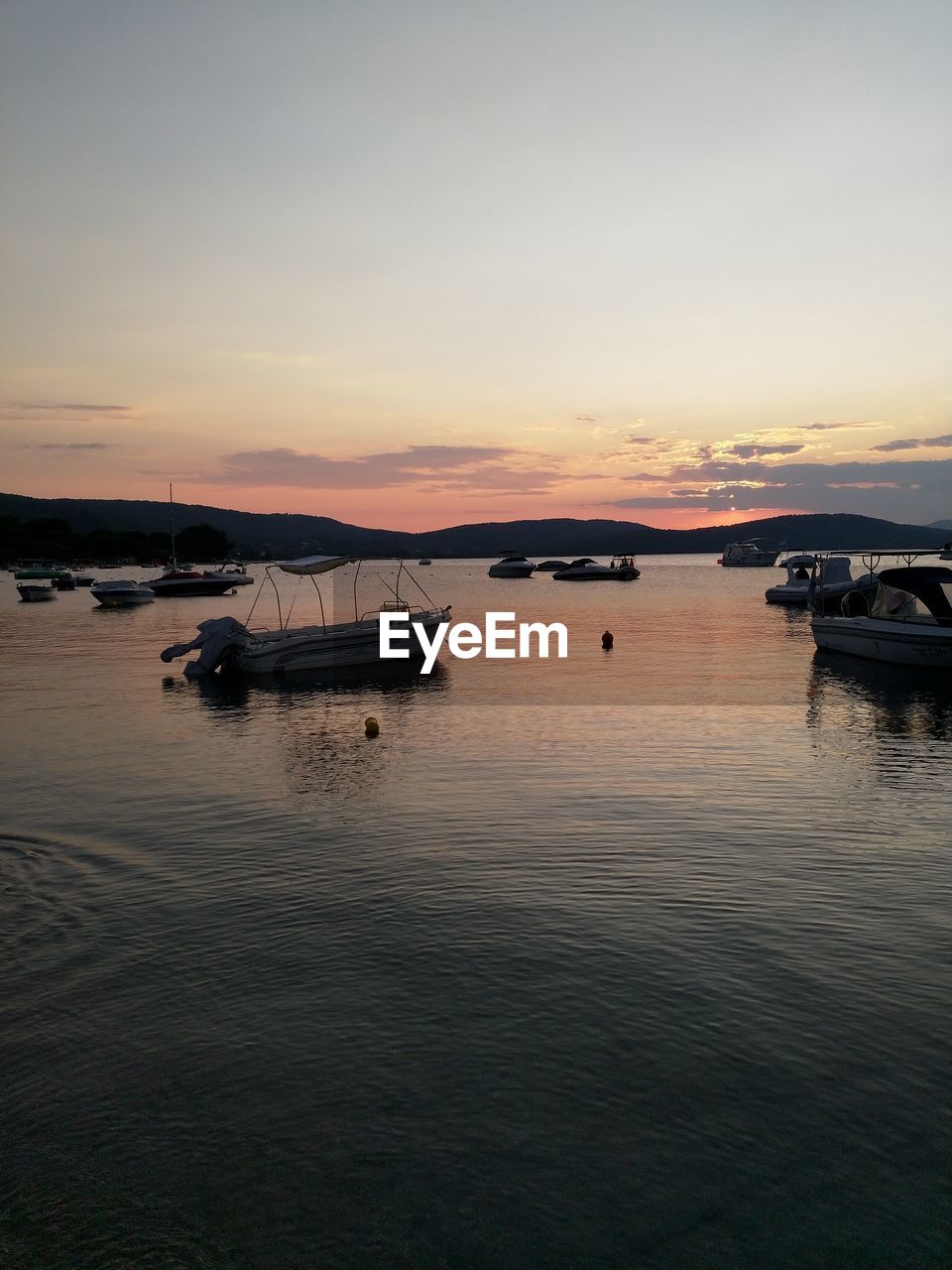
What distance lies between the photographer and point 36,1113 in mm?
8781

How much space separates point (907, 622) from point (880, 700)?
316 inches

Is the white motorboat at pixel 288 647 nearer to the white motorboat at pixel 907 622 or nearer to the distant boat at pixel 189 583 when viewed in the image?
the white motorboat at pixel 907 622

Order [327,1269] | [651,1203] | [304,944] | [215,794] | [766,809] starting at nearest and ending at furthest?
[327,1269]
[651,1203]
[304,944]
[766,809]
[215,794]

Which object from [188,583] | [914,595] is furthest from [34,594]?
[914,595]

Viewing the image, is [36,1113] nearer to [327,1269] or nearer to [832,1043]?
[327,1269]

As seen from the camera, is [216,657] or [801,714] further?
[216,657]

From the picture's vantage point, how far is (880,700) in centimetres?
3472

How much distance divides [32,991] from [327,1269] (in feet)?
19.4

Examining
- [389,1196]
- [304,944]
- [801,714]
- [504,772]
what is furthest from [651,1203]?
[801,714]

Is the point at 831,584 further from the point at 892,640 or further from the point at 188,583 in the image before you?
the point at 188,583

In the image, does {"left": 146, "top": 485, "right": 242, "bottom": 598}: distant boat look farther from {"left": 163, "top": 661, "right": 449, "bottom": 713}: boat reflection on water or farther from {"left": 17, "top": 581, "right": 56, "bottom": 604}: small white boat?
{"left": 163, "top": 661, "right": 449, "bottom": 713}: boat reflection on water
